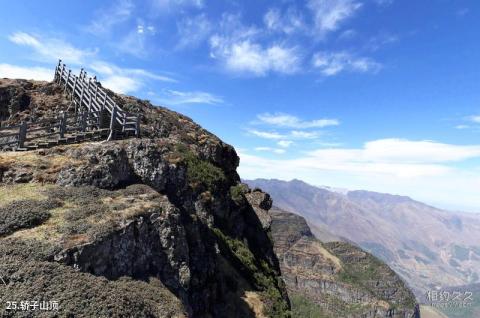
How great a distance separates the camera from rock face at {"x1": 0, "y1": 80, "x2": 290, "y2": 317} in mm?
14656

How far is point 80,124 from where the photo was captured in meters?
34.4

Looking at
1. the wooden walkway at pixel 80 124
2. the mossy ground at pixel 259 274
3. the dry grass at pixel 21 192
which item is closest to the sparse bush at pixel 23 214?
the dry grass at pixel 21 192

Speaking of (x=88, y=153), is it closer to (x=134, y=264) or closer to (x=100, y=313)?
(x=134, y=264)

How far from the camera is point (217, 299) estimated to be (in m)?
28.2

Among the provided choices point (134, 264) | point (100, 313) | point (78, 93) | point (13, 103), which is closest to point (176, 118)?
point (78, 93)

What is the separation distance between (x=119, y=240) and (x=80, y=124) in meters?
19.6

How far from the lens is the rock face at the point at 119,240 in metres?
14.7

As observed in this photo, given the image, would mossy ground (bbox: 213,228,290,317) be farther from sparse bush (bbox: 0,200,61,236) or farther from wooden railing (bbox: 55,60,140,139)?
sparse bush (bbox: 0,200,61,236)

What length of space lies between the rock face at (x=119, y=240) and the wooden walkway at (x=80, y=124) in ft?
8.47

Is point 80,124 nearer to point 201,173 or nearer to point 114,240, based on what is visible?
point 201,173

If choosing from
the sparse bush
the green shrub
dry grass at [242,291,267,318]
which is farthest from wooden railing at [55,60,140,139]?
dry grass at [242,291,267,318]

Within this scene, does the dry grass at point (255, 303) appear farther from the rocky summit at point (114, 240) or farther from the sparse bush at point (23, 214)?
the sparse bush at point (23, 214)

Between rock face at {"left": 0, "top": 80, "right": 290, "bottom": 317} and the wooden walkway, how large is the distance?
258 centimetres

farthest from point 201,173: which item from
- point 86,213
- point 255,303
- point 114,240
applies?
point 114,240
